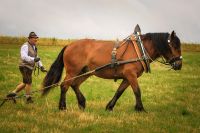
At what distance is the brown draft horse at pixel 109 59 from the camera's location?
36.3 feet

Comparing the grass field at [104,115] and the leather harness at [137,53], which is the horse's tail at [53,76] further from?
the leather harness at [137,53]

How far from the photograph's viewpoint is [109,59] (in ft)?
37.1

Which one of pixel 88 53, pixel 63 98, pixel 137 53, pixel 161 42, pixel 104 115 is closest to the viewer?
pixel 104 115

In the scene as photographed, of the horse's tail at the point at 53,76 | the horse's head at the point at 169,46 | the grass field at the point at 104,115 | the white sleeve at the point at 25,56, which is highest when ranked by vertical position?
the horse's head at the point at 169,46

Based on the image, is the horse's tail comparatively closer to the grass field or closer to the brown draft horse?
the brown draft horse

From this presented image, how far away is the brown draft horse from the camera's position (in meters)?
11.1

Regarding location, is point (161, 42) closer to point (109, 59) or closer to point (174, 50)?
point (174, 50)

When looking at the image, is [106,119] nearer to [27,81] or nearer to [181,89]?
[27,81]

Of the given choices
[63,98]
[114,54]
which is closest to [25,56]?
[63,98]

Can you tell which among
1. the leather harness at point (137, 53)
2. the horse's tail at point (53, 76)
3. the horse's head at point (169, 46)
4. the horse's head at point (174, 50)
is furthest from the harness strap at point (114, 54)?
the horse's tail at point (53, 76)

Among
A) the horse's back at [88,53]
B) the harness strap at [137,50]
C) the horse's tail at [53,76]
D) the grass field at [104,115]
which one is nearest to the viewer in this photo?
the grass field at [104,115]

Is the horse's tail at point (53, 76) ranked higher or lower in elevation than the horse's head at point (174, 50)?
lower

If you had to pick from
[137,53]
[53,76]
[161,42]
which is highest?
[161,42]

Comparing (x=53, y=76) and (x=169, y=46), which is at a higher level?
(x=169, y=46)
